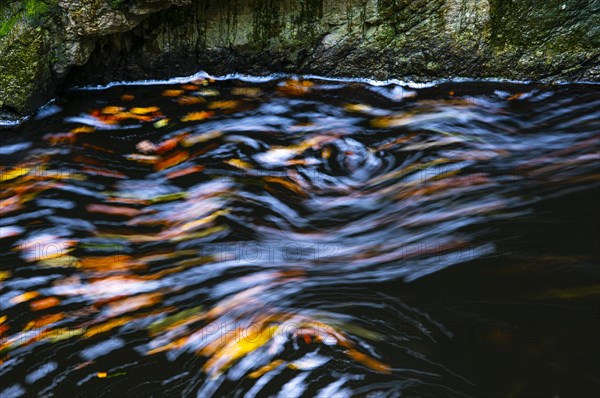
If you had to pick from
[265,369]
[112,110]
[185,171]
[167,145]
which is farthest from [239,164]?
[265,369]

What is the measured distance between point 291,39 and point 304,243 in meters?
2.67

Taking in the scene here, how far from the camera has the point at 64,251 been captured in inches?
161

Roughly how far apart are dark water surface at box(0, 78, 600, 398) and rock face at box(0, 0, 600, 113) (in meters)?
0.22

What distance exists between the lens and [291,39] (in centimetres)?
599

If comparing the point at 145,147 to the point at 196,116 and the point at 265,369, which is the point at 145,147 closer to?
the point at 196,116

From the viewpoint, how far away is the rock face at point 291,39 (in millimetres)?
5414

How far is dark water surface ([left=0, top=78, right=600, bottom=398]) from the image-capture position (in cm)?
306

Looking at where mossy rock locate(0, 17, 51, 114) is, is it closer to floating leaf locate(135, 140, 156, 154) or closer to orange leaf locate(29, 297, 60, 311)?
floating leaf locate(135, 140, 156, 154)

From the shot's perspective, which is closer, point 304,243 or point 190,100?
point 304,243

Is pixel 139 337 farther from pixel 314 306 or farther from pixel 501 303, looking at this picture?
pixel 501 303

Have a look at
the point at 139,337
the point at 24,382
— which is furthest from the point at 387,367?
the point at 24,382

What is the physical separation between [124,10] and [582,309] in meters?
4.37

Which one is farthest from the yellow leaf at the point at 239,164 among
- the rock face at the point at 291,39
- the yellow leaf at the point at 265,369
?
the yellow leaf at the point at 265,369

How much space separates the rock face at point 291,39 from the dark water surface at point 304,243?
215 mm
